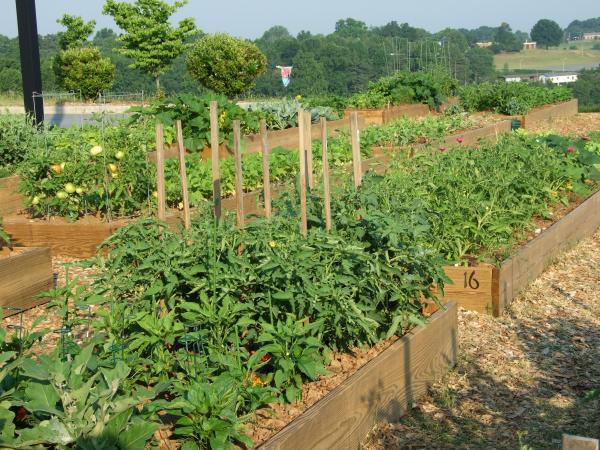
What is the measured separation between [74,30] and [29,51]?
22.0 m

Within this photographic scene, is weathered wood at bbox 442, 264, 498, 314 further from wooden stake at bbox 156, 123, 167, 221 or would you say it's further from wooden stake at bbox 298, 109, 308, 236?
wooden stake at bbox 156, 123, 167, 221

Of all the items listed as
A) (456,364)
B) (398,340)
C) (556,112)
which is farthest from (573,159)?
(556,112)

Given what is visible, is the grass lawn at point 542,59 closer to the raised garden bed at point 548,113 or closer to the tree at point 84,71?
the tree at point 84,71

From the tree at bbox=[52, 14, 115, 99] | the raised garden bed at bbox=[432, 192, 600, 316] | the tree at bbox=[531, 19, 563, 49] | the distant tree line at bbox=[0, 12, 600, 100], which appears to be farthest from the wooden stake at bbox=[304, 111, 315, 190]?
the tree at bbox=[531, 19, 563, 49]

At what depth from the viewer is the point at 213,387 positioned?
3082mm

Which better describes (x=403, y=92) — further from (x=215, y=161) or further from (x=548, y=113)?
(x=215, y=161)

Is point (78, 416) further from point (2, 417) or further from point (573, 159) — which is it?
point (573, 159)

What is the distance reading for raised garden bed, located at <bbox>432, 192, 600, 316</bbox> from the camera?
580 cm

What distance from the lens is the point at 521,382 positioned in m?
4.75

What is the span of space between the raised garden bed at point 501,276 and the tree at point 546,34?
393ft

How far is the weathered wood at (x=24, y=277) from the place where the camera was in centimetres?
529

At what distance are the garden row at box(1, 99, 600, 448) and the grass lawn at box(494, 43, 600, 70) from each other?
86.0 meters

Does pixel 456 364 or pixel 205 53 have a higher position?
pixel 205 53

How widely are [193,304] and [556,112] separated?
1612 centimetres
